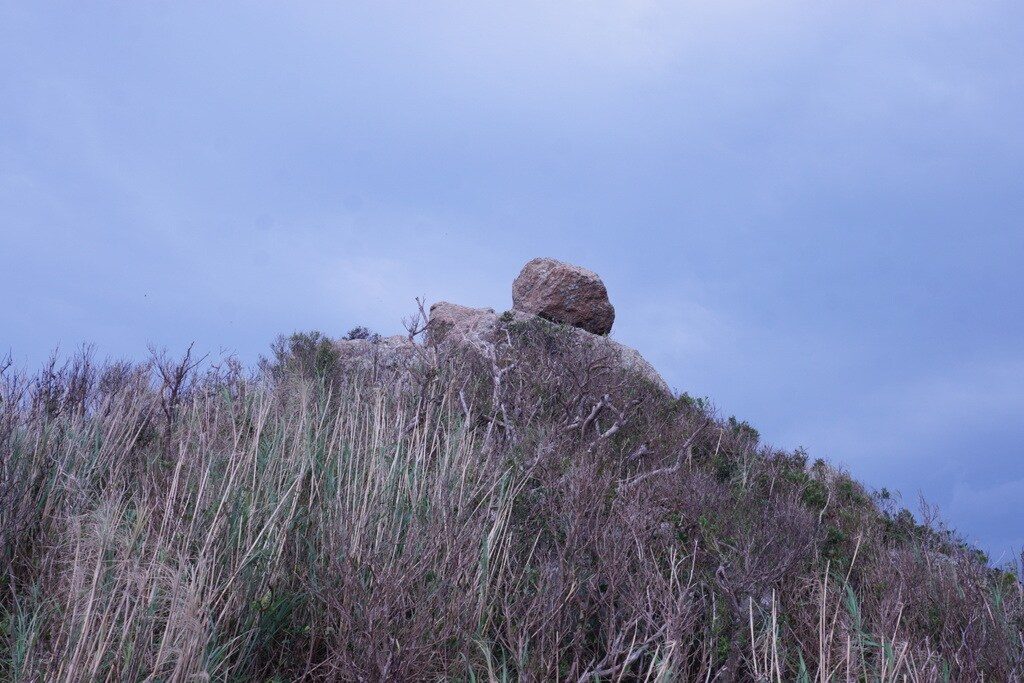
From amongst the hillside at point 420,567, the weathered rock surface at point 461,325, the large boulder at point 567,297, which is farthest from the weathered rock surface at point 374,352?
the large boulder at point 567,297

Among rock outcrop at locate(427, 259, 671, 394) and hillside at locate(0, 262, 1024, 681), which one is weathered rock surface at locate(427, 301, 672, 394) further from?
hillside at locate(0, 262, 1024, 681)

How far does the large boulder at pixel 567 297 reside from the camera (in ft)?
47.4

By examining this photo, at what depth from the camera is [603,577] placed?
15.3ft

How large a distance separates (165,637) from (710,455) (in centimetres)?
698

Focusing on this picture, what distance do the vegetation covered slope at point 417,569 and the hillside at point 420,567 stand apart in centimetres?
2

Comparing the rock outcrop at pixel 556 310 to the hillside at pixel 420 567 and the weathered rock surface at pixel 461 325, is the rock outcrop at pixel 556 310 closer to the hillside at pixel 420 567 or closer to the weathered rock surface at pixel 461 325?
the weathered rock surface at pixel 461 325

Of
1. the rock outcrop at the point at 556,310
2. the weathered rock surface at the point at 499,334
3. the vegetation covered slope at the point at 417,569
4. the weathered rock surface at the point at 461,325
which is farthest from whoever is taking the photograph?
the rock outcrop at the point at 556,310

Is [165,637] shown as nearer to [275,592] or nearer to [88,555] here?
[275,592]

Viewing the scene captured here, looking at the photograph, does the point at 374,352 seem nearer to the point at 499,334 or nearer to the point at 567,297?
the point at 499,334

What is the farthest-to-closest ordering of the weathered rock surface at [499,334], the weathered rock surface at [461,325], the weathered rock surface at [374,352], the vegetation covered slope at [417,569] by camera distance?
the weathered rock surface at [499,334] → the weathered rock surface at [461,325] → the weathered rock surface at [374,352] → the vegetation covered slope at [417,569]

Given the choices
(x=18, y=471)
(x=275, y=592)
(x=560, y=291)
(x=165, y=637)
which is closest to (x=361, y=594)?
(x=275, y=592)

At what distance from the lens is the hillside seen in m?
3.80

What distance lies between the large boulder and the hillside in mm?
7250

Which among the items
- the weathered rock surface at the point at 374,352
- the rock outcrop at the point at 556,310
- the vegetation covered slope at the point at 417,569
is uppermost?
the rock outcrop at the point at 556,310
